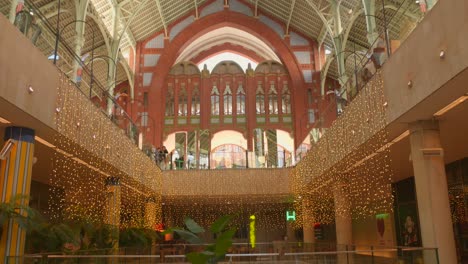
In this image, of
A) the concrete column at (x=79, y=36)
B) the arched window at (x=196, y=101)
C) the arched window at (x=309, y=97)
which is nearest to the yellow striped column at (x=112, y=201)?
the concrete column at (x=79, y=36)

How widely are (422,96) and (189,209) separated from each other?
850 inches

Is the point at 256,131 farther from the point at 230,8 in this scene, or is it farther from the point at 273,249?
the point at 273,249

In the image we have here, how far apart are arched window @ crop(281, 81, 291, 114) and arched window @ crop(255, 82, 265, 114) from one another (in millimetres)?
1310

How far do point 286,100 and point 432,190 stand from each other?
73.1 feet

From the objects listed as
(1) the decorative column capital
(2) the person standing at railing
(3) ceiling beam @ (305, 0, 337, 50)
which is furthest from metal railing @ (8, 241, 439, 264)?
(3) ceiling beam @ (305, 0, 337, 50)

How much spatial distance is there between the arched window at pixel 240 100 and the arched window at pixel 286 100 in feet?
8.80

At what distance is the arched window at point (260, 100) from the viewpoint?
31.2 metres

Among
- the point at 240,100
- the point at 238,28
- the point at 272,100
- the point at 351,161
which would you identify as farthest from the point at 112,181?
the point at 238,28

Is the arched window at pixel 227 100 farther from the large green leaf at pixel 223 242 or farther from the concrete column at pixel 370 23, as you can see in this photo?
the large green leaf at pixel 223 242

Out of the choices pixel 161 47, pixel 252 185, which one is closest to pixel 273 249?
pixel 252 185

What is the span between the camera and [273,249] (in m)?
12.1

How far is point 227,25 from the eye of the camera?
31.3 meters

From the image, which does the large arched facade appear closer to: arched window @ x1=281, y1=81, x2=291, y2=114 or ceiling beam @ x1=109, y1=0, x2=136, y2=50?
arched window @ x1=281, y1=81, x2=291, y2=114

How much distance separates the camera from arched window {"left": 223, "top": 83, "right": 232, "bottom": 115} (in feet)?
103
